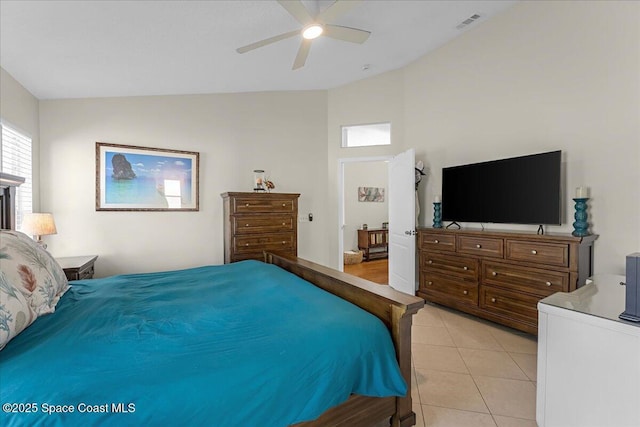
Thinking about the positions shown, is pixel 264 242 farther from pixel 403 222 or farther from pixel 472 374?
pixel 472 374

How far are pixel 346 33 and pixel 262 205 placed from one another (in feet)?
7.51

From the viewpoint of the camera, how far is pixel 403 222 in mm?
4199

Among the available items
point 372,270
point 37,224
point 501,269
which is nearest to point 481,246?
point 501,269

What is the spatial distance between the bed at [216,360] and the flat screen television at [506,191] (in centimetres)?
213

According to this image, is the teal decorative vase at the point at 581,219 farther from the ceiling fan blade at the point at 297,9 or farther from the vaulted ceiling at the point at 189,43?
the ceiling fan blade at the point at 297,9

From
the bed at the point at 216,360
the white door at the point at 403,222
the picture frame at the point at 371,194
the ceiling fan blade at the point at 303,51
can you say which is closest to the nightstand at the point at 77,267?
the bed at the point at 216,360

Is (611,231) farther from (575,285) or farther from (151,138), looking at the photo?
(151,138)

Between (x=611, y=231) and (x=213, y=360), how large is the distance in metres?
3.30

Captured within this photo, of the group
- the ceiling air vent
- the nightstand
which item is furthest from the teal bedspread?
the ceiling air vent

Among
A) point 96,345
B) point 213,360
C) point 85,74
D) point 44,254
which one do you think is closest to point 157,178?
point 85,74

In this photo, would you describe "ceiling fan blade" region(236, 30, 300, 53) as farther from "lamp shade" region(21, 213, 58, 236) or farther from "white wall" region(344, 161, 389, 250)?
"white wall" region(344, 161, 389, 250)

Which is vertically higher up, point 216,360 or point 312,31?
point 312,31

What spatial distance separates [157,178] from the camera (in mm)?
3984

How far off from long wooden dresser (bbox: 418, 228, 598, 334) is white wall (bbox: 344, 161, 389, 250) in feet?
12.1
